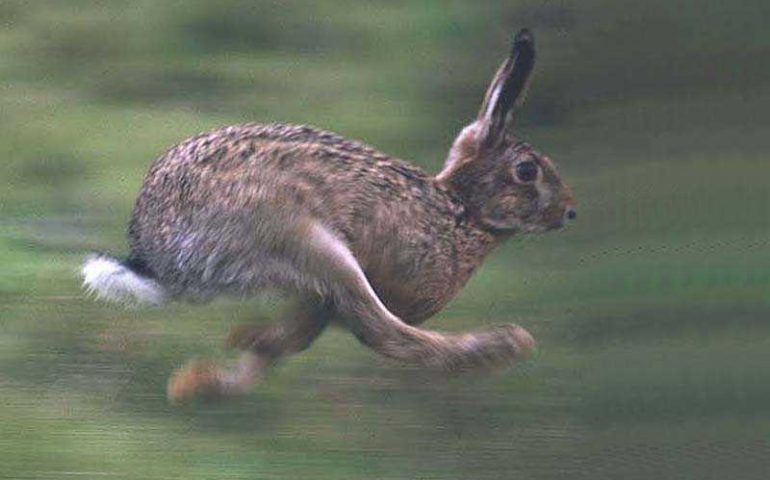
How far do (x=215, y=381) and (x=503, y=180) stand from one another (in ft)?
2.84

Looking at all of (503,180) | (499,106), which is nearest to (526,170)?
(503,180)

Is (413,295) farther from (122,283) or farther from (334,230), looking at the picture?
(122,283)

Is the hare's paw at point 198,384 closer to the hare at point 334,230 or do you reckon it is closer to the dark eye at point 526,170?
the hare at point 334,230

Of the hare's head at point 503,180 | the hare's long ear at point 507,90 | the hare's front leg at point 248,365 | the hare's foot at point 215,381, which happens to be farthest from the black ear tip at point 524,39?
the hare's foot at point 215,381

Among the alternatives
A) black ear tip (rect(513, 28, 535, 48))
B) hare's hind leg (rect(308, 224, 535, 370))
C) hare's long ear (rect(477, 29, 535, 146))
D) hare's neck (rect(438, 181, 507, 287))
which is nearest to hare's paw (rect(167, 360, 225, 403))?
hare's hind leg (rect(308, 224, 535, 370))

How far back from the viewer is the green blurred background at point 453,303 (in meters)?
2.21

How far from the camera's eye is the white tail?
4352 mm

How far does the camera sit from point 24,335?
495 cm

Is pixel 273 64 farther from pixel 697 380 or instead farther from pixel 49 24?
pixel 697 380

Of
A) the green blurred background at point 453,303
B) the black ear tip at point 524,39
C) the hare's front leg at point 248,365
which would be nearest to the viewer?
the green blurred background at point 453,303

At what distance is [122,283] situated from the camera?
436 cm

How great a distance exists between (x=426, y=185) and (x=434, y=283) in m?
0.24

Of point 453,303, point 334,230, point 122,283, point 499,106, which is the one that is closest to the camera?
point 334,230

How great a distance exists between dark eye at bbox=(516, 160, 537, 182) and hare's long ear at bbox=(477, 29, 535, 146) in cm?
9
